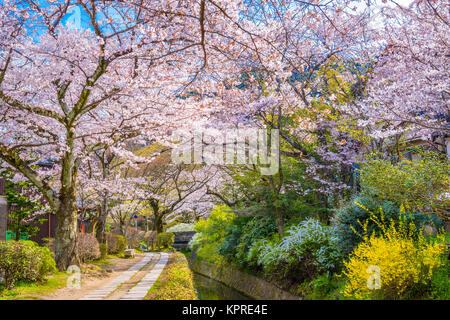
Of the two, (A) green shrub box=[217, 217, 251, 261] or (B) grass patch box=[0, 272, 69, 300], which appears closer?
(B) grass patch box=[0, 272, 69, 300]

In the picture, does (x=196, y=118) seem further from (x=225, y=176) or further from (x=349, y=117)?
(x=225, y=176)

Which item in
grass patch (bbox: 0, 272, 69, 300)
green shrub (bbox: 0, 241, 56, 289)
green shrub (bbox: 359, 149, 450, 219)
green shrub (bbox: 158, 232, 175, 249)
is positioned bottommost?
green shrub (bbox: 158, 232, 175, 249)

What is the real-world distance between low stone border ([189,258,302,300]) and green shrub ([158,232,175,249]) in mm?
12435

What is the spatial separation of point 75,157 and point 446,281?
33.7ft

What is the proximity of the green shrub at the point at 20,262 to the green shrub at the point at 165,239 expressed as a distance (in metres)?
21.0

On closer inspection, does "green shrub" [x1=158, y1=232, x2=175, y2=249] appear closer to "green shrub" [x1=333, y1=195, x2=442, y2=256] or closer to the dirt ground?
the dirt ground

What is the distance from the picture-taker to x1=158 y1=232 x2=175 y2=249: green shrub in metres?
29.7

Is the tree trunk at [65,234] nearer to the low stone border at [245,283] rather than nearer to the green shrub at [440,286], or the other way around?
the low stone border at [245,283]

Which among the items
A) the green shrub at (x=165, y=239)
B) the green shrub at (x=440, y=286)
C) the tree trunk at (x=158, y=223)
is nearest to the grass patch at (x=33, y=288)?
the green shrub at (x=440, y=286)

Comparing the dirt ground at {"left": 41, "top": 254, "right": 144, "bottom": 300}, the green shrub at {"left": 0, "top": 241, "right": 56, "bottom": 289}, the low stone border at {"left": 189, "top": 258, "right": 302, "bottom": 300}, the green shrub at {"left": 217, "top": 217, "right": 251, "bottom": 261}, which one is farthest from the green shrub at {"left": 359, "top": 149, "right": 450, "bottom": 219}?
the green shrub at {"left": 0, "top": 241, "right": 56, "bottom": 289}

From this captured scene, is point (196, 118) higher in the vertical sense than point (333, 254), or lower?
higher

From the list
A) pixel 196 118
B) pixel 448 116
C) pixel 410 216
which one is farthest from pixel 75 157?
pixel 448 116

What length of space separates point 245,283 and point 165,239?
62.5 ft

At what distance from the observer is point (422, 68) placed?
31.3ft
